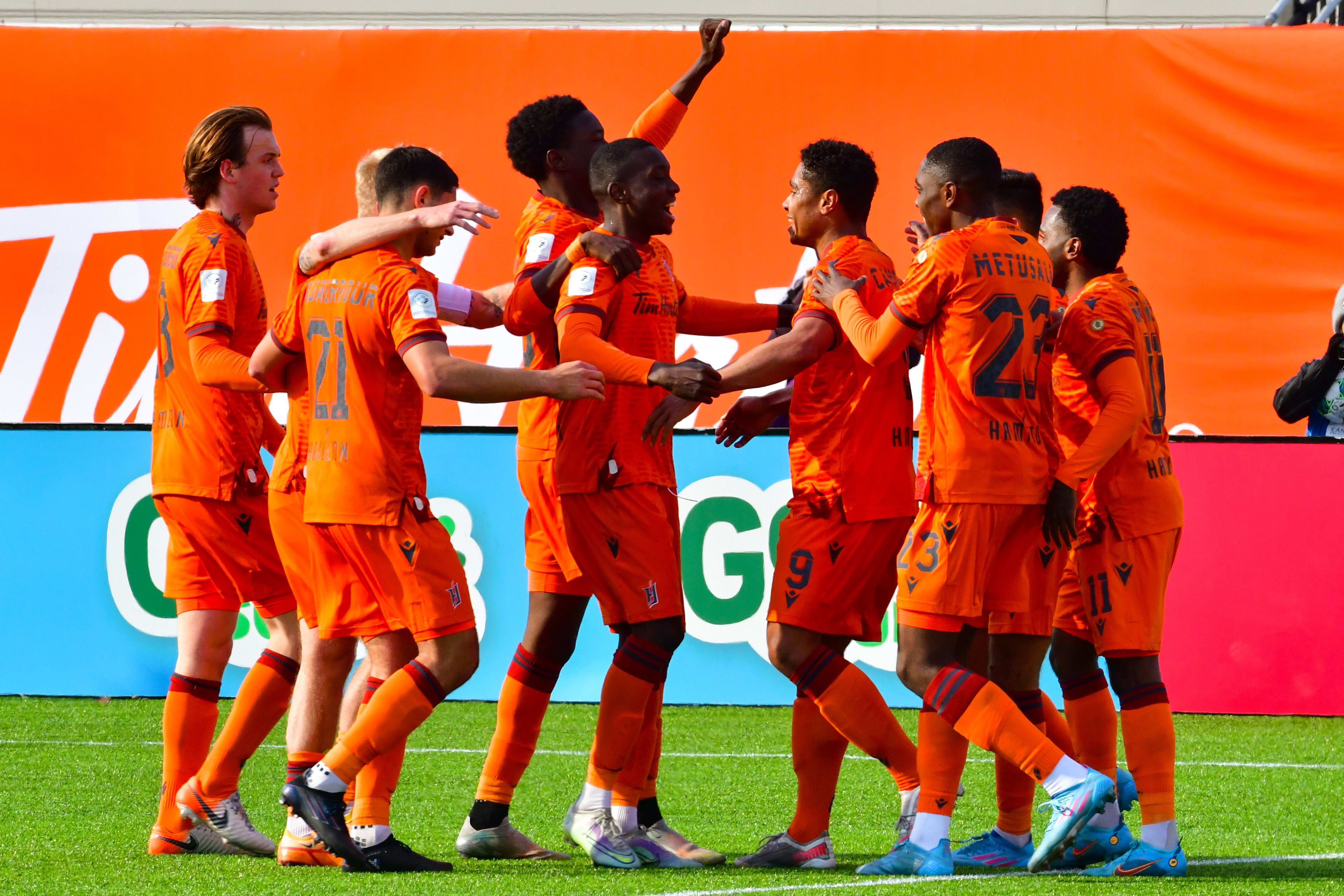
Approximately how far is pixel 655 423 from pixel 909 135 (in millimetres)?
7513

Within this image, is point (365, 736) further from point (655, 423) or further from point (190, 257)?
point (190, 257)

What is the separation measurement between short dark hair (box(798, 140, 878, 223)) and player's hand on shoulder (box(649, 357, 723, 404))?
0.81 metres

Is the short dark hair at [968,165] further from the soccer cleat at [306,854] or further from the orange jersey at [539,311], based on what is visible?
the soccer cleat at [306,854]

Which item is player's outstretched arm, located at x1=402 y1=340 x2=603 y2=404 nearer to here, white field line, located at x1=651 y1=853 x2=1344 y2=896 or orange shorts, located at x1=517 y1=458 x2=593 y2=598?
orange shorts, located at x1=517 y1=458 x2=593 y2=598

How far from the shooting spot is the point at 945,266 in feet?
13.9

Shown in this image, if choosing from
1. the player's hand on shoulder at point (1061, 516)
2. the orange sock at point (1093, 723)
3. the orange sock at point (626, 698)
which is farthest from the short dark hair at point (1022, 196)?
the orange sock at point (626, 698)

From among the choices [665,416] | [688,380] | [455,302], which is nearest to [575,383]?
[688,380]

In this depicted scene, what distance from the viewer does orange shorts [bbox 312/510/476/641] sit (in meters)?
4.22

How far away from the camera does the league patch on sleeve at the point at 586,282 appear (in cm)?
447

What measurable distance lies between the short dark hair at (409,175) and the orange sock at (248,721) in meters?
1.46

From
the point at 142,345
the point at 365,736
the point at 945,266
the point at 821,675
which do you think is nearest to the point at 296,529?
the point at 365,736

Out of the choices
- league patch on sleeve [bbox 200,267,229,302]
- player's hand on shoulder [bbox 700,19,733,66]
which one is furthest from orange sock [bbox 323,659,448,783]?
player's hand on shoulder [bbox 700,19,733,66]

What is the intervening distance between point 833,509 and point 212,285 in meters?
2.00

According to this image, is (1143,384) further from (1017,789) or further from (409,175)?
(409,175)
